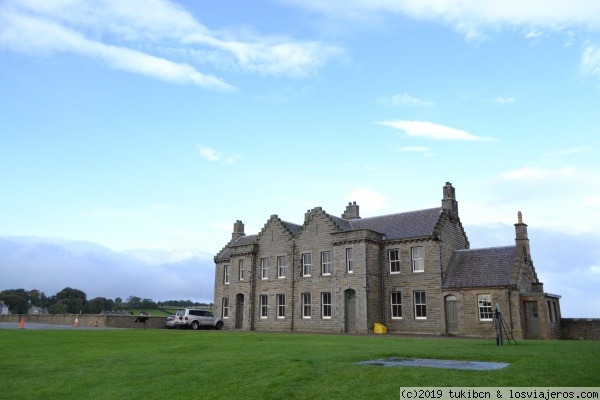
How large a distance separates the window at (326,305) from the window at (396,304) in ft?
17.0

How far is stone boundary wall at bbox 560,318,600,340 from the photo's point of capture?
112 feet

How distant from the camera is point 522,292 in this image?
35.4m

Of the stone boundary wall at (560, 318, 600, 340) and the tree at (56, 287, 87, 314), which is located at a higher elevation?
the tree at (56, 287, 87, 314)

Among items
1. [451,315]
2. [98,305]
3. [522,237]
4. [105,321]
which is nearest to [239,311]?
[105,321]

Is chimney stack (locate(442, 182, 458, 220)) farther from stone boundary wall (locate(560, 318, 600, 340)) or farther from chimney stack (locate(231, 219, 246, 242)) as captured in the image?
chimney stack (locate(231, 219, 246, 242))

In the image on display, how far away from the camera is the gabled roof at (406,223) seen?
4091 cm

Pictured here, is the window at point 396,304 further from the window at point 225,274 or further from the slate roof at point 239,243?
the window at point 225,274

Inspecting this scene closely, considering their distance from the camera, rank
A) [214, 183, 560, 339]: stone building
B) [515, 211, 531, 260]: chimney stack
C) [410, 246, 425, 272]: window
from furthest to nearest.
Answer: [410, 246, 425, 272]: window < [515, 211, 531, 260]: chimney stack < [214, 183, 560, 339]: stone building

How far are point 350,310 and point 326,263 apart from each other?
456 cm

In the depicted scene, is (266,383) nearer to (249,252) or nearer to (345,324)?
(345,324)

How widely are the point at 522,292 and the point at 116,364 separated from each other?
92.7ft

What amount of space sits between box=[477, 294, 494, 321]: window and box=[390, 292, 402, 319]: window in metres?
6.37

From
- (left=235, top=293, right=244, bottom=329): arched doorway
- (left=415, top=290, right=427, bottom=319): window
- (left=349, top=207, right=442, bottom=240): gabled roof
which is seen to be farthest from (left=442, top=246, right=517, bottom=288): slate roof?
(left=235, top=293, right=244, bottom=329): arched doorway

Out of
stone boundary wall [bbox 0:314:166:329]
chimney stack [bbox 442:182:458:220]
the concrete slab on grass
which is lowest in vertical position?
the concrete slab on grass
